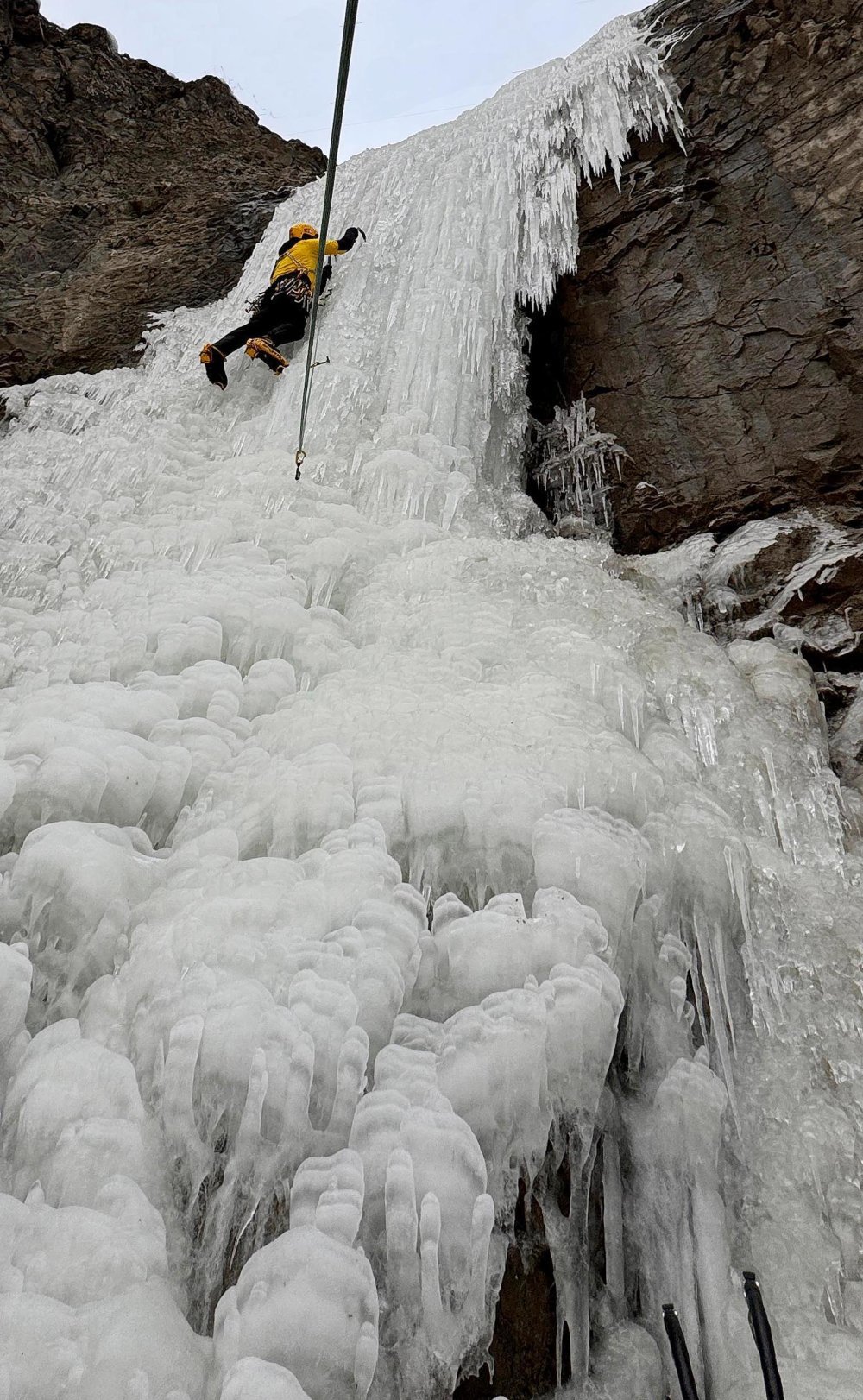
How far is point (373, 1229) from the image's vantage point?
70.0 inches

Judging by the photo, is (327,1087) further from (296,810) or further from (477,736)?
(477,736)

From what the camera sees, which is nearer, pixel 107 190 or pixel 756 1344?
pixel 756 1344

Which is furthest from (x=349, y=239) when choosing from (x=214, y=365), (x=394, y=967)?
(x=394, y=967)

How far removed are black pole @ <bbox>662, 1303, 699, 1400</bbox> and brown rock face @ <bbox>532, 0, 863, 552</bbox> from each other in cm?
379

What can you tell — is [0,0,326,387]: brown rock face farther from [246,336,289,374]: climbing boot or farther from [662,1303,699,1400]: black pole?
[662,1303,699,1400]: black pole

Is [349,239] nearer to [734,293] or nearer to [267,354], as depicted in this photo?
[267,354]

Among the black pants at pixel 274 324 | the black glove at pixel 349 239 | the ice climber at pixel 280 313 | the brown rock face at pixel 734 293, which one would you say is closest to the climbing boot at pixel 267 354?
the ice climber at pixel 280 313

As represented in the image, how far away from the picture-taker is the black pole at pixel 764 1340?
70.1 inches

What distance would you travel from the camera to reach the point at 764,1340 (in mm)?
1836

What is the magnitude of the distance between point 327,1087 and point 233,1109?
0.20 metres

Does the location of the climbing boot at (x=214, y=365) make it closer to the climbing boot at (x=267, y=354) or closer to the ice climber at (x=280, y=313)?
the ice climber at (x=280, y=313)

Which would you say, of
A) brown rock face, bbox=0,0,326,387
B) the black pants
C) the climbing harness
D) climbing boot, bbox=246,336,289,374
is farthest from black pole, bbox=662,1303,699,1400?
brown rock face, bbox=0,0,326,387

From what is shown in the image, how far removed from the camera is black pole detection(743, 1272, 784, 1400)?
5.84ft

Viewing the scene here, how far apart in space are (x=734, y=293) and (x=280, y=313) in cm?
288
